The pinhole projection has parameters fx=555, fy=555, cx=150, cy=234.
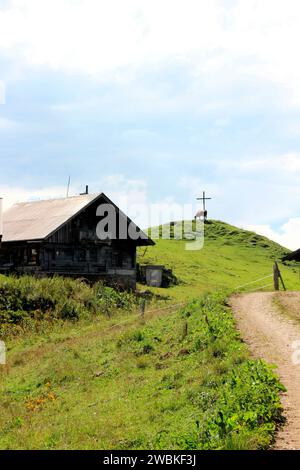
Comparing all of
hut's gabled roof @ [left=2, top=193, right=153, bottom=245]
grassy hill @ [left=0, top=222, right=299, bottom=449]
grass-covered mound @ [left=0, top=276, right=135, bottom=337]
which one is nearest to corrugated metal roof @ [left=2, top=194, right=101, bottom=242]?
hut's gabled roof @ [left=2, top=193, right=153, bottom=245]

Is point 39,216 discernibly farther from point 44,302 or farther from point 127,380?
point 127,380

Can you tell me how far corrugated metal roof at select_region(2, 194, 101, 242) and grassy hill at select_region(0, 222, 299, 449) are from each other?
10.2 m

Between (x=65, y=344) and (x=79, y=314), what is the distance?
884cm

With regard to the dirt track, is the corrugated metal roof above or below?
above

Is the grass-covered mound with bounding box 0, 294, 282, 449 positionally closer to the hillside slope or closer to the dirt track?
the dirt track

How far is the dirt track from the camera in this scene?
34.7 feet

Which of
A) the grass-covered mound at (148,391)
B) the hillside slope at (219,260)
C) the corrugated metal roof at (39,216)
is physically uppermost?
the corrugated metal roof at (39,216)

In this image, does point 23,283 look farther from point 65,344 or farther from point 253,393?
point 253,393

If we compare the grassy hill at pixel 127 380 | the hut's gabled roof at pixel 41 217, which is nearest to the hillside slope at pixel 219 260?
the hut's gabled roof at pixel 41 217

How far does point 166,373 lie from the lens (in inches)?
Result: 634

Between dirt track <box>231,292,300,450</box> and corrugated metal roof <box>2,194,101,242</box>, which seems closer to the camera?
dirt track <box>231,292,300,450</box>

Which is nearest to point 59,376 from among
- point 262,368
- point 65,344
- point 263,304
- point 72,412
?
point 72,412

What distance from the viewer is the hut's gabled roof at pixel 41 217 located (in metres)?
43.8

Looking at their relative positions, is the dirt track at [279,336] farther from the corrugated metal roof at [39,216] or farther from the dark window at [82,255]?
the corrugated metal roof at [39,216]
